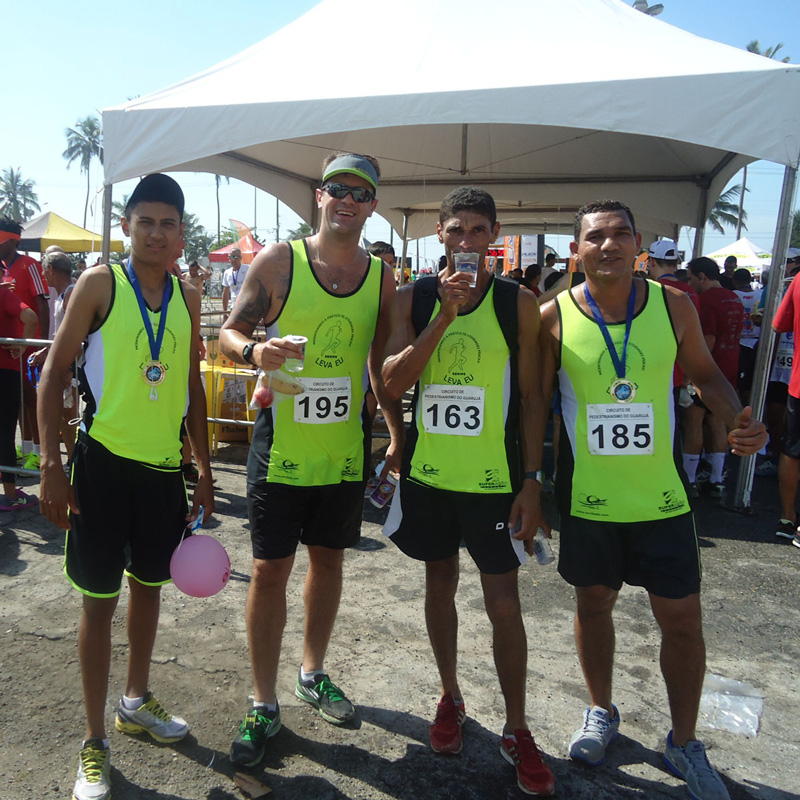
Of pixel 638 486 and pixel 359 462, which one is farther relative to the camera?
pixel 359 462

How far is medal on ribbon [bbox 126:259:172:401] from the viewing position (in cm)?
246

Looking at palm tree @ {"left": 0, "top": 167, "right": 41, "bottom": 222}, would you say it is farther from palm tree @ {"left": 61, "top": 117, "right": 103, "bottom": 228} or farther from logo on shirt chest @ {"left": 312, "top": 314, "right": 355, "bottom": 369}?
logo on shirt chest @ {"left": 312, "top": 314, "right": 355, "bottom": 369}

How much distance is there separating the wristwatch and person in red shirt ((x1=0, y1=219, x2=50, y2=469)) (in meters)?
4.52

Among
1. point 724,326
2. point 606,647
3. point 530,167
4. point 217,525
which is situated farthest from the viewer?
point 530,167

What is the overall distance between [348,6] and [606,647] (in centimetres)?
676

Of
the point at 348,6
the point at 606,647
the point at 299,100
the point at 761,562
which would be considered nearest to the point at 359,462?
the point at 606,647

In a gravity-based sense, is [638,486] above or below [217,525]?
above

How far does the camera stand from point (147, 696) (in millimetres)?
2686

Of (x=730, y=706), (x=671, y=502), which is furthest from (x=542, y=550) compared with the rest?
(x=730, y=706)

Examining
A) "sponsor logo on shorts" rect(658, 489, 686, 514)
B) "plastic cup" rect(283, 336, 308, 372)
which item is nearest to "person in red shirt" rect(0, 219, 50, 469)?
"plastic cup" rect(283, 336, 308, 372)

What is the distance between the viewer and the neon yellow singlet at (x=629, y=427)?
2438 millimetres

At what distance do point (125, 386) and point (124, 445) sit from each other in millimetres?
214

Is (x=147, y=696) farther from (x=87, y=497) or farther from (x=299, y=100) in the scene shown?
(x=299, y=100)

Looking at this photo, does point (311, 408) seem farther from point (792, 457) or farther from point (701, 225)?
point (701, 225)
